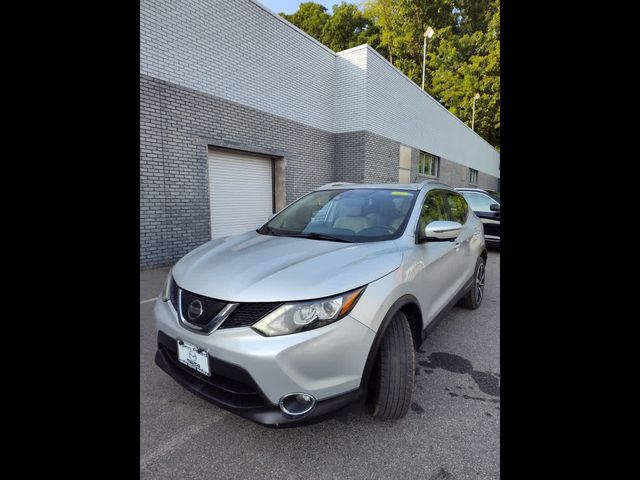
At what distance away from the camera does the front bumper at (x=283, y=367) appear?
163 centimetres

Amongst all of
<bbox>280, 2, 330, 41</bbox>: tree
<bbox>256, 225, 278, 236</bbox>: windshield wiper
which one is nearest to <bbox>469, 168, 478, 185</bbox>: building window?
<bbox>280, 2, 330, 41</bbox>: tree

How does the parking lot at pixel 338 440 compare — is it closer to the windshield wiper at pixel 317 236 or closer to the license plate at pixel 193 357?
the license plate at pixel 193 357

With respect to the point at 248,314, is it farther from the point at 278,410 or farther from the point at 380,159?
the point at 380,159

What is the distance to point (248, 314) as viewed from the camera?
1.74 metres

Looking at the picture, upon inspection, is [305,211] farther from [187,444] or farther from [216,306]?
[187,444]

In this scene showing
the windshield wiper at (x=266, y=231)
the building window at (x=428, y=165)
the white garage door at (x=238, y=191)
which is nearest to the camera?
the windshield wiper at (x=266, y=231)

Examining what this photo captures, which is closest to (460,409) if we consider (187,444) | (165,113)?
(187,444)

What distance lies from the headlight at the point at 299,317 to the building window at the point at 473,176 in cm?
2628

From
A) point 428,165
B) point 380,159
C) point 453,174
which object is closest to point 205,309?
point 380,159

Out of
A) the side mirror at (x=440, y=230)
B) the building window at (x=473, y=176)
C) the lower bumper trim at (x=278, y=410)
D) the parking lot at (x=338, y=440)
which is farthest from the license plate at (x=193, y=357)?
the building window at (x=473, y=176)

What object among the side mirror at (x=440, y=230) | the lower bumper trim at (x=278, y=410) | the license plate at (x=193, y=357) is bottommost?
the lower bumper trim at (x=278, y=410)

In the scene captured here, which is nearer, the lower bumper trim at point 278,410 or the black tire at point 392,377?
the lower bumper trim at point 278,410

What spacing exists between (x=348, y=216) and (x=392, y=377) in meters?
1.41
